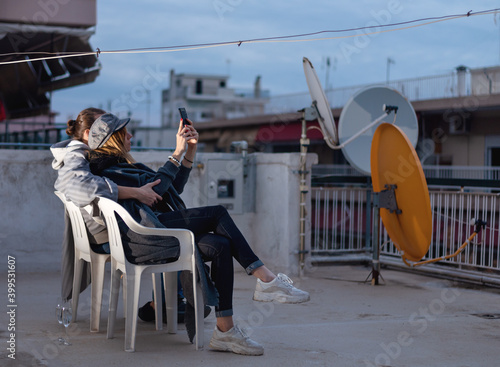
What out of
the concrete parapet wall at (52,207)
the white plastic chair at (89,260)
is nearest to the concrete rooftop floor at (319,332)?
the white plastic chair at (89,260)

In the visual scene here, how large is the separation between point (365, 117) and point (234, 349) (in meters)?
4.71

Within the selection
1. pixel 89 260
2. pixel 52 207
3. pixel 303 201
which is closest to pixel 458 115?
pixel 303 201

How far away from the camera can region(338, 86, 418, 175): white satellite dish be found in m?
7.75

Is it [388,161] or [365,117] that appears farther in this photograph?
[365,117]

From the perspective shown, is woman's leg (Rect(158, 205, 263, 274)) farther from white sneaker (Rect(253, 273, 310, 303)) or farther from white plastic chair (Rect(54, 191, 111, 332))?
white plastic chair (Rect(54, 191, 111, 332))

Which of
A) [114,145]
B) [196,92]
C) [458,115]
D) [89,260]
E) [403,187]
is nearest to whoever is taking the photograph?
[114,145]

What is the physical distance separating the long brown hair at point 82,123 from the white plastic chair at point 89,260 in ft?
1.40

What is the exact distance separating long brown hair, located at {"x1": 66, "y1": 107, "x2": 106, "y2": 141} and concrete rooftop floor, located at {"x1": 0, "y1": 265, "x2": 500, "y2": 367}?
1.32 m

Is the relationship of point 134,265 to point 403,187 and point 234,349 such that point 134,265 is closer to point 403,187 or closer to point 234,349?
point 234,349

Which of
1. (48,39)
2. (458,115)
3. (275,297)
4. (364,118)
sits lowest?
(275,297)

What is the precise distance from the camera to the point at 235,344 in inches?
149

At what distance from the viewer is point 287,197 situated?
7156 mm

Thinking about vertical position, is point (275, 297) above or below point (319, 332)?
above

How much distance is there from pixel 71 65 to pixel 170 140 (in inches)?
1528
